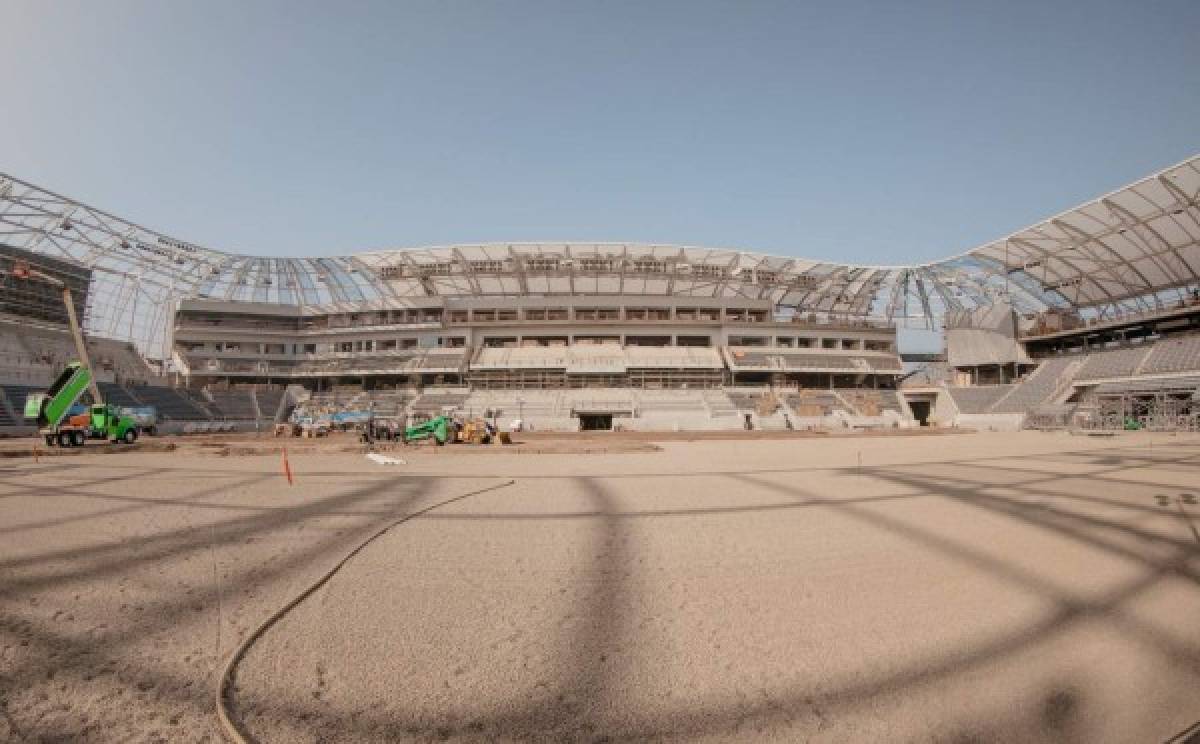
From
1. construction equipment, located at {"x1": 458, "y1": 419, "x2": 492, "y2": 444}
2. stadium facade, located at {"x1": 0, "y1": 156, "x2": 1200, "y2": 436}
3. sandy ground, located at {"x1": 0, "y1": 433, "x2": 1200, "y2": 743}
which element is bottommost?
construction equipment, located at {"x1": 458, "y1": 419, "x2": 492, "y2": 444}

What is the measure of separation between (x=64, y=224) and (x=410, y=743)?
2125 inches

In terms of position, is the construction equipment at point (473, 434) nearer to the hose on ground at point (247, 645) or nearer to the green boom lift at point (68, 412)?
the green boom lift at point (68, 412)

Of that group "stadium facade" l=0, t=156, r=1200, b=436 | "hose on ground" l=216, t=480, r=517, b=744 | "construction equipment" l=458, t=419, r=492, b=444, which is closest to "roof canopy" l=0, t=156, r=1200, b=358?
"stadium facade" l=0, t=156, r=1200, b=436

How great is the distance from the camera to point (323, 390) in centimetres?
5466

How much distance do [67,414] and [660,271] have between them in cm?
4229

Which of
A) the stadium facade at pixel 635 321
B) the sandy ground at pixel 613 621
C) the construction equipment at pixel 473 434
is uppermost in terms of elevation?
the stadium facade at pixel 635 321

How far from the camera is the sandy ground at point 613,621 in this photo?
239 cm

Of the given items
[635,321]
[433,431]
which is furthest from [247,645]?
[635,321]

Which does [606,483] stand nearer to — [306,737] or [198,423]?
[306,737]

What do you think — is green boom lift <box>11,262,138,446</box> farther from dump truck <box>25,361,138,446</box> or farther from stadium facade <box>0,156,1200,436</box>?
stadium facade <box>0,156,1200,436</box>

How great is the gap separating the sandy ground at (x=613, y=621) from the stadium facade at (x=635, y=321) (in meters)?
35.4

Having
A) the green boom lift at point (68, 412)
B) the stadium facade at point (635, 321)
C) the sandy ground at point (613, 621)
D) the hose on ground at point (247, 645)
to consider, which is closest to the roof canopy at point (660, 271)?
the stadium facade at point (635, 321)

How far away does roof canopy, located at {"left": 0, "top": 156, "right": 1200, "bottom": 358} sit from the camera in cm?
3612

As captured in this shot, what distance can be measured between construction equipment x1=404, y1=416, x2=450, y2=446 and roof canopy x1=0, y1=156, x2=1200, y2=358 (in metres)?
25.2
